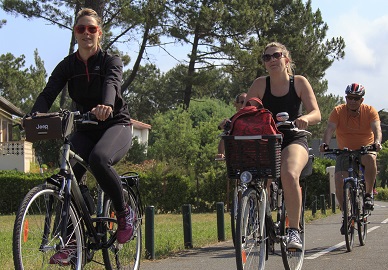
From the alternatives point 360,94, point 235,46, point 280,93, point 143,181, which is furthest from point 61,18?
point 280,93

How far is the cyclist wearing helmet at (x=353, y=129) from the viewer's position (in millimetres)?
10047

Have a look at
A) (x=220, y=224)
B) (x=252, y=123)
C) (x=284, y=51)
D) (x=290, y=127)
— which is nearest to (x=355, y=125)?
(x=220, y=224)

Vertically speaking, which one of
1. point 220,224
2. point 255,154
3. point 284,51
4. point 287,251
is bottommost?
point 287,251

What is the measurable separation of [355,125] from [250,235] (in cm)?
503

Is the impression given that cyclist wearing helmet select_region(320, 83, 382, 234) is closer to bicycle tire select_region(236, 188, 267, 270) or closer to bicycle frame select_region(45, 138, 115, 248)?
bicycle tire select_region(236, 188, 267, 270)

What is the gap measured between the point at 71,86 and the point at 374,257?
171 inches

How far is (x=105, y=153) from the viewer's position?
18.3 ft

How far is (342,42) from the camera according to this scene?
2056 inches

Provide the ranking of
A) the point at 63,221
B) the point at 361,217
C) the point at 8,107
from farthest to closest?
1. the point at 8,107
2. the point at 361,217
3. the point at 63,221

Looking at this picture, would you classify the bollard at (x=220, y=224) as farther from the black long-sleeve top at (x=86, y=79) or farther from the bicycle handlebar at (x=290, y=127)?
the black long-sleeve top at (x=86, y=79)

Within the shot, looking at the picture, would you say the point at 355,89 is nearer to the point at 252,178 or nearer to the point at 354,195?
the point at 354,195

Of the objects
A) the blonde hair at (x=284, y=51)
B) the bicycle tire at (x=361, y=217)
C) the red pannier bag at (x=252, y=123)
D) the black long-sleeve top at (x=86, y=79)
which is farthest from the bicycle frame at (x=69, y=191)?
the bicycle tire at (x=361, y=217)

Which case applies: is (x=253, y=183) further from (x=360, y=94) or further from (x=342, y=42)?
(x=342, y=42)

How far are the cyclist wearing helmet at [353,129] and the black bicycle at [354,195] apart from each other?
4.4 inches
